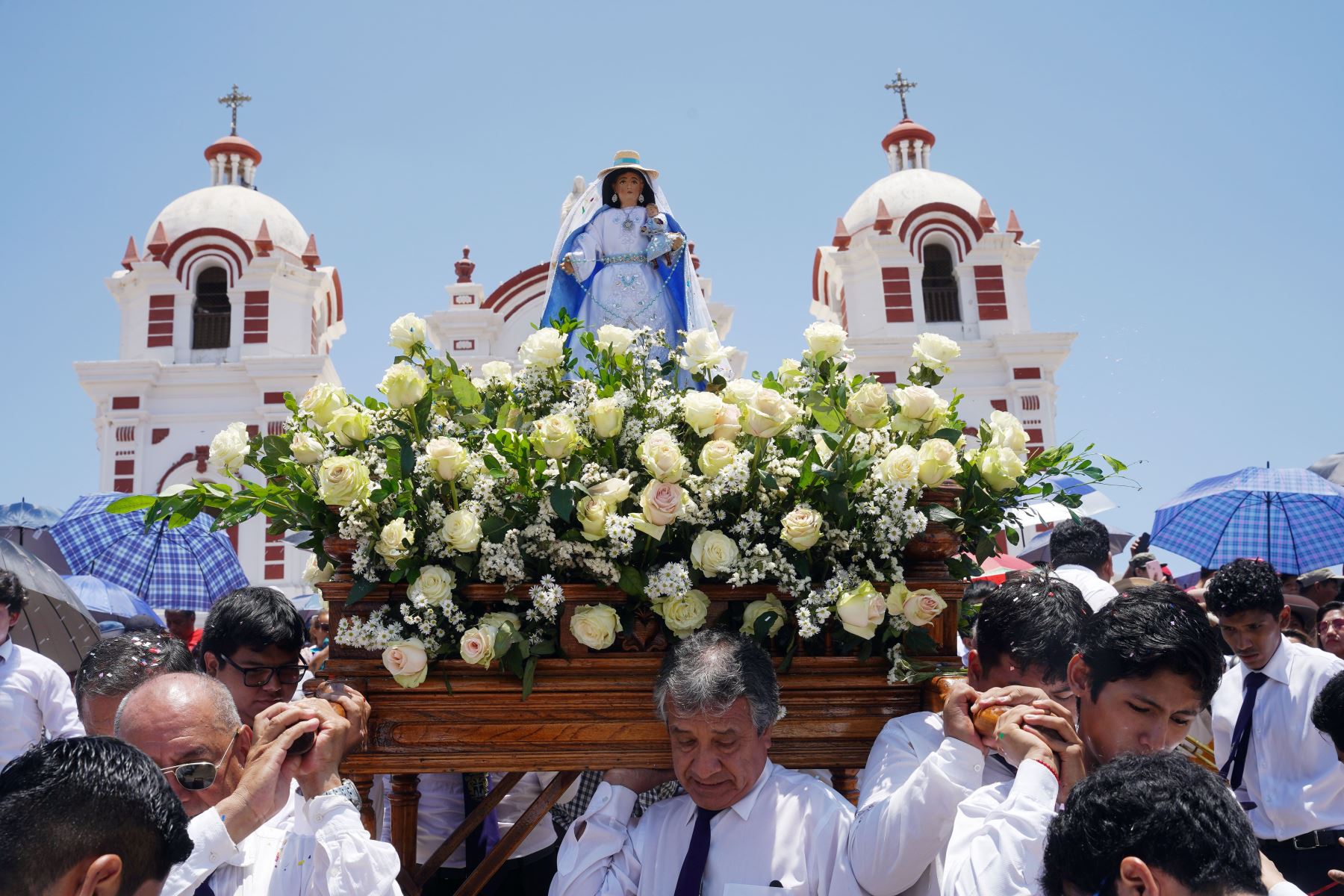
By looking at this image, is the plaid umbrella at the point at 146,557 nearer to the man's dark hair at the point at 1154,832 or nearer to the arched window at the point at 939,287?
the man's dark hair at the point at 1154,832

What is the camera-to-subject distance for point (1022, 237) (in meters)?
21.7

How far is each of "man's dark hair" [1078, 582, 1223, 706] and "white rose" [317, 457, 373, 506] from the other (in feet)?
5.94

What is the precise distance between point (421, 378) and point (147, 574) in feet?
17.7

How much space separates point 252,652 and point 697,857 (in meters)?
1.66

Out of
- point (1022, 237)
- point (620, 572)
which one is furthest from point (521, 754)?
point (1022, 237)

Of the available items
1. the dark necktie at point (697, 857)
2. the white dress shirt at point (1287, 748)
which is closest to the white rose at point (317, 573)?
the dark necktie at point (697, 857)

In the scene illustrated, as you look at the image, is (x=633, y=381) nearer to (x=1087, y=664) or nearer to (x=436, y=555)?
(x=436, y=555)

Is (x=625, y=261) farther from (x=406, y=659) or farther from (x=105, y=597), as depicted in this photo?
(x=105, y=597)

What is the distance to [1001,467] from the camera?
3.08 m

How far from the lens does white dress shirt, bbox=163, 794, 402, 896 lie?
2703 mm

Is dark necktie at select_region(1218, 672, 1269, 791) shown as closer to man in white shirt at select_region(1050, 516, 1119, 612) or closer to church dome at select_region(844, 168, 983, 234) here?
man in white shirt at select_region(1050, 516, 1119, 612)

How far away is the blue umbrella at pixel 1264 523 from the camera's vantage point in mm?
7152

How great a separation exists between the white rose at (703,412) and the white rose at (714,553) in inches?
11.1

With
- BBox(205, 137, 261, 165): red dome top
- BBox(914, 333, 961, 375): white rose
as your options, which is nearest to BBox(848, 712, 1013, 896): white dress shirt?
BBox(914, 333, 961, 375): white rose
